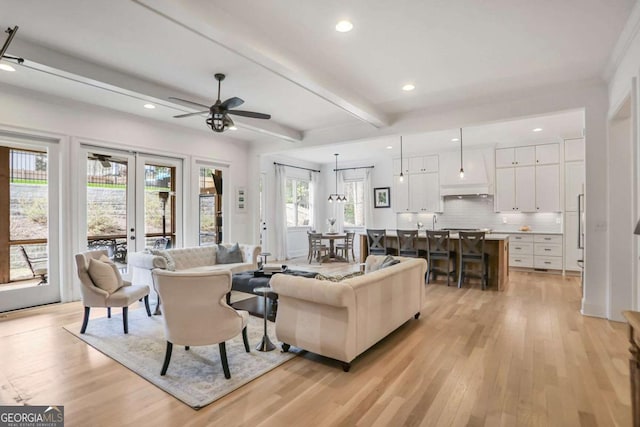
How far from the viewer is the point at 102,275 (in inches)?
144

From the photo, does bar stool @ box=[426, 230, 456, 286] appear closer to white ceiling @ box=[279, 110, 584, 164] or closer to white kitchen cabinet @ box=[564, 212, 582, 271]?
white ceiling @ box=[279, 110, 584, 164]


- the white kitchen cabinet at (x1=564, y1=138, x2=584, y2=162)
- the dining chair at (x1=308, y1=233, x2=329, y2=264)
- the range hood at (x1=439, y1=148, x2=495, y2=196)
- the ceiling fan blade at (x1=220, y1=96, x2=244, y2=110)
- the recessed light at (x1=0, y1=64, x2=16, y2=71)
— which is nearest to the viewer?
the ceiling fan blade at (x1=220, y1=96, x2=244, y2=110)

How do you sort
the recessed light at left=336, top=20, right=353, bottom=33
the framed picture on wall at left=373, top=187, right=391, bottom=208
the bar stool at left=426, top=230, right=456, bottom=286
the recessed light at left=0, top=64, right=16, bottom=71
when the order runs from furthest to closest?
the framed picture on wall at left=373, top=187, right=391, bottom=208
the bar stool at left=426, top=230, right=456, bottom=286
the recessed light at left=0, top=64, right=16, bottom=71
the recessed light at left=336, top=20, right=353, bottom=33

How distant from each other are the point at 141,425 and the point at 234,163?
231 inches

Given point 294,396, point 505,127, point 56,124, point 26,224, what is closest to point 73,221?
point 26,224

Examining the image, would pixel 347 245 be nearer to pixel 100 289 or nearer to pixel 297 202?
pixel 297 202

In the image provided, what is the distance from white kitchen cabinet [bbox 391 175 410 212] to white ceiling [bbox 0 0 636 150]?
13.6 feet

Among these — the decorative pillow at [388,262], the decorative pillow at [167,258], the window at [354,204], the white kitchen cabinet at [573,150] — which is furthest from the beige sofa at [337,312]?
the window at [354,204]

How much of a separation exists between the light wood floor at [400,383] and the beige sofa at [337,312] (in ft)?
0.62

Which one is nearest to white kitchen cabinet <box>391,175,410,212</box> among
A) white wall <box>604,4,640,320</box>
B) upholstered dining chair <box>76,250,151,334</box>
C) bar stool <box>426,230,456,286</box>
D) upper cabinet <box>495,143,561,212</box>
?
upper cabinet <box>495,143,561,212</box>

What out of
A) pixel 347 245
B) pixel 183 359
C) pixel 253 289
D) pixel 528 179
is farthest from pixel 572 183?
pixel 183 359

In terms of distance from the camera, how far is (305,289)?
279 cm

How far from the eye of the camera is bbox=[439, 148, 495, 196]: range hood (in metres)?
7.75

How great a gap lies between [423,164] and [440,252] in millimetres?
3369
